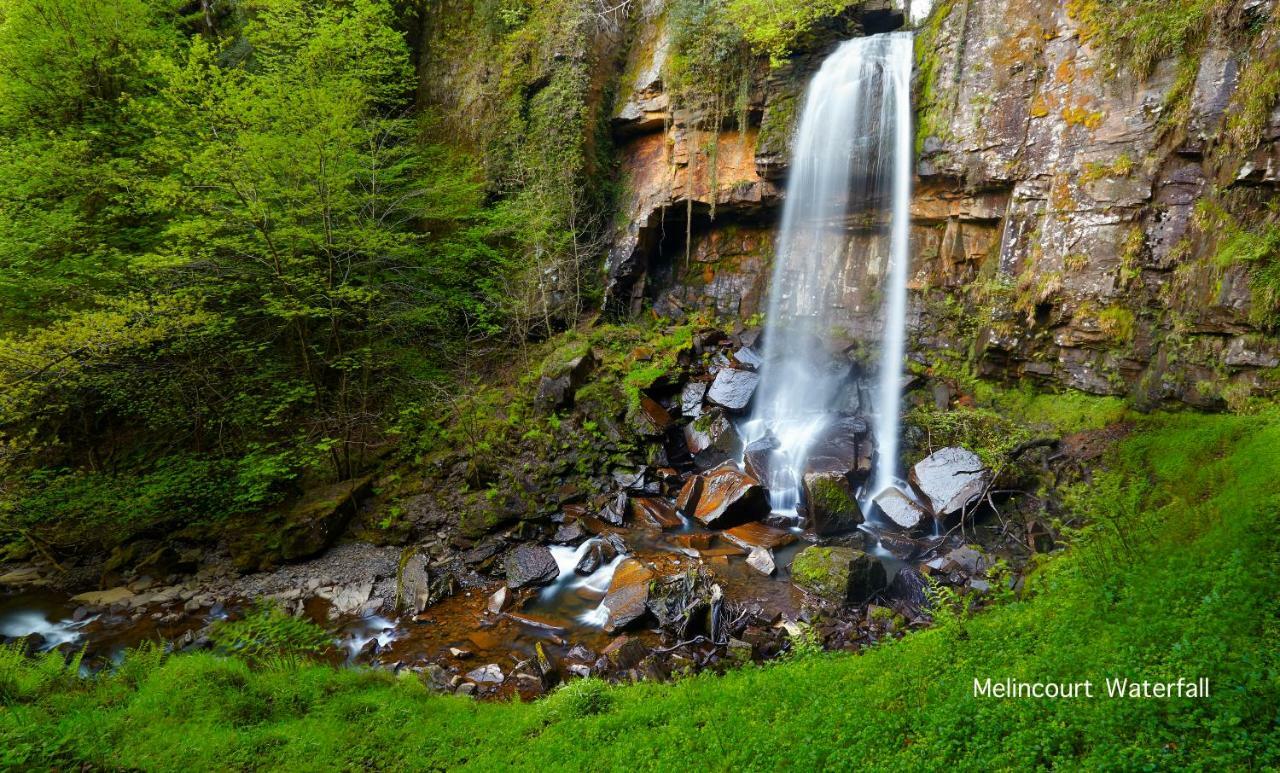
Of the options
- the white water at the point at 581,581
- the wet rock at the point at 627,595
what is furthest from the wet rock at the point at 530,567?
the wet rock at the point at 627,595

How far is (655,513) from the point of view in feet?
32.0

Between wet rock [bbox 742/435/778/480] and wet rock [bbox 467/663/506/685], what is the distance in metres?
5.62

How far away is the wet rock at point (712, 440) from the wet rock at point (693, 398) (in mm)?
280

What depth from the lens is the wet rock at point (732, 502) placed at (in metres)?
9.37

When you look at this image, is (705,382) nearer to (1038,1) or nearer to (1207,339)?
(1207,339)

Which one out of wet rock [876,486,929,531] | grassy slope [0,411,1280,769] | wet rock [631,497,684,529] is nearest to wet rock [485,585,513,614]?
grassy slope [0,411,1280,769]

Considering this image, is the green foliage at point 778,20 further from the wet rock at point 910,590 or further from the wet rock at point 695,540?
the wet rock at point 910,590

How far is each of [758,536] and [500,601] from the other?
435 cm

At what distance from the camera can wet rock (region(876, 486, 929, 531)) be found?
8695 mm

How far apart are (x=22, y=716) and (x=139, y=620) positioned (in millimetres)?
4990

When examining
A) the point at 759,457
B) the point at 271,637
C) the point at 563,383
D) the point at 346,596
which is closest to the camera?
the point at 271,637

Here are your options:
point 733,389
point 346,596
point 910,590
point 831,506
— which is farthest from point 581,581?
point 733,389

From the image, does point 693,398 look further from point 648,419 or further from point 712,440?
point 648,419

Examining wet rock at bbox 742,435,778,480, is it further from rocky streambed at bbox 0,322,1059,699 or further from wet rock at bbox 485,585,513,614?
wet rock at bbox 485,585,513,614
